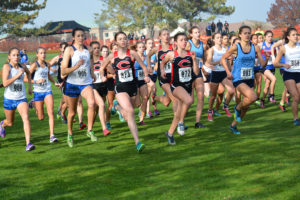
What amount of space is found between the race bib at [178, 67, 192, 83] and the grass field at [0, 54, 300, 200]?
3.88 ft

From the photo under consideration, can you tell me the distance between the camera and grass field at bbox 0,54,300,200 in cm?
562

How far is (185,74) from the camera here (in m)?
8.59

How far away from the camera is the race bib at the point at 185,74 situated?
8.57m

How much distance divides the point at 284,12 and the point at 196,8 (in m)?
34.6

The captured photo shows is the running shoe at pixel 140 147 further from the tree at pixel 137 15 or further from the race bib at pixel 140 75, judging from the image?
the tree at pixel 137 15

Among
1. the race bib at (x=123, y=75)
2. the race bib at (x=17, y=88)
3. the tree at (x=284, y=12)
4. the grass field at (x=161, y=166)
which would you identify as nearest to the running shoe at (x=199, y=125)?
the grass field at (x=161, y=166)

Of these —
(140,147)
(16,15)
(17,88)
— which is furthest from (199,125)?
(16,15)

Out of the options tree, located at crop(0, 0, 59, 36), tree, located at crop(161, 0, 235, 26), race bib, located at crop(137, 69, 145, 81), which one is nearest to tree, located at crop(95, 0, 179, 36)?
tree, located at crop(161, 0, 235, 26)

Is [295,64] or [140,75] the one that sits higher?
[295,64]

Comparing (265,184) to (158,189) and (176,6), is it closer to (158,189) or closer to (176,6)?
(158,189)

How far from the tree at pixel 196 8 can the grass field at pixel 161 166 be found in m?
61.6

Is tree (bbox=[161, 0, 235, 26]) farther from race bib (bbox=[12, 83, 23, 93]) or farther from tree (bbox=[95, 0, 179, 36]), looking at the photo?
race bib (bbox=[12, 83, 23, 93])

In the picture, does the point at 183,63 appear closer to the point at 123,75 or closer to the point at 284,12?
the point at 123,75

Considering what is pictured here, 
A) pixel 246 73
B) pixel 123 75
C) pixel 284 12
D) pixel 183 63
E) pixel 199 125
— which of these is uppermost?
pixel 284 12
